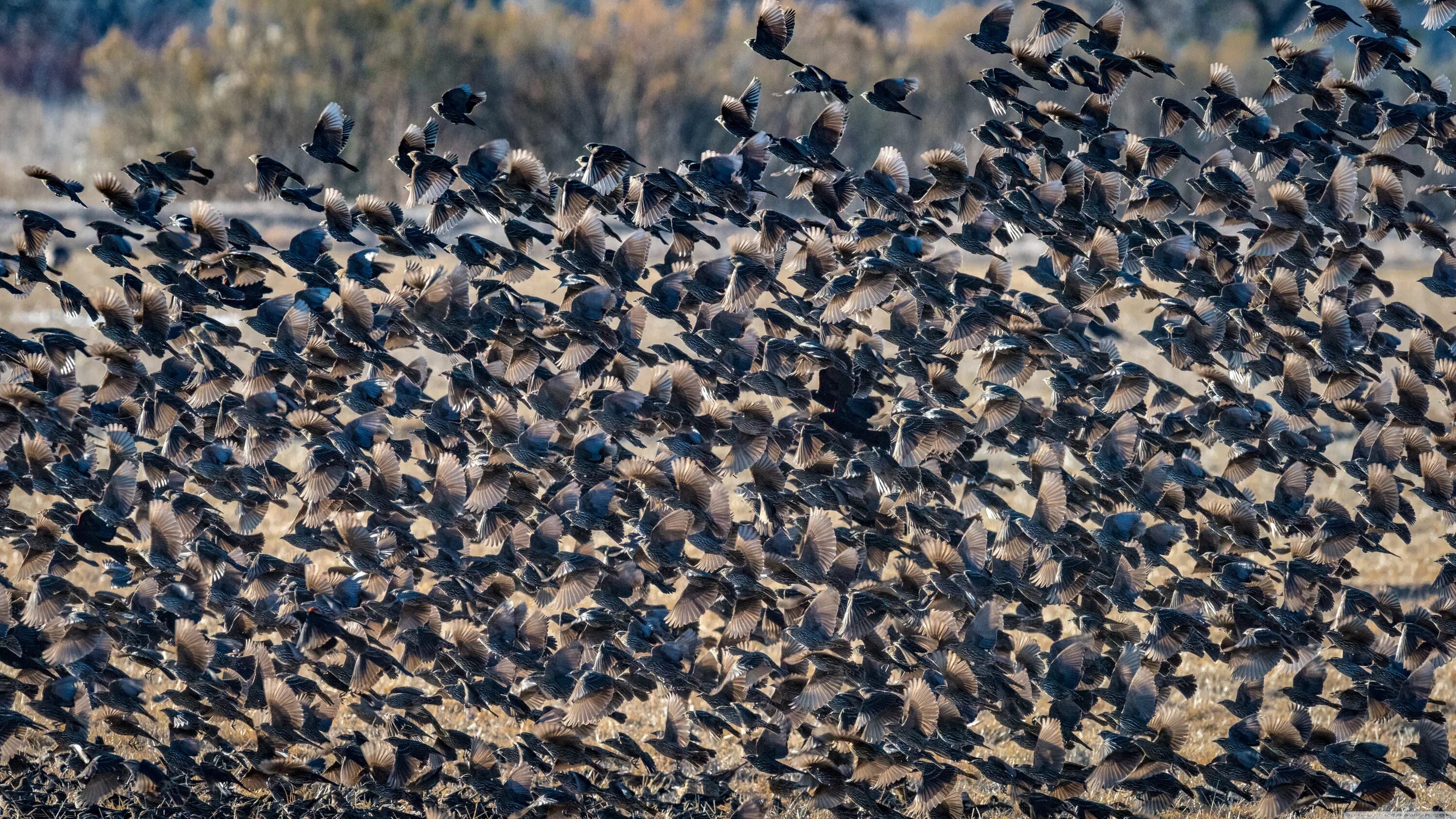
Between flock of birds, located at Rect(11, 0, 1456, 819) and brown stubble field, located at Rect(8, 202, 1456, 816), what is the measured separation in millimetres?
367

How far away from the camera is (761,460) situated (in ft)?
13.2

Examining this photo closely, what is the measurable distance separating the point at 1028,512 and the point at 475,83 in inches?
662

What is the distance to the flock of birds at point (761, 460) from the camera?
3.96 metres

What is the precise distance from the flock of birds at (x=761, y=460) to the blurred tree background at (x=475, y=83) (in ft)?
55.3

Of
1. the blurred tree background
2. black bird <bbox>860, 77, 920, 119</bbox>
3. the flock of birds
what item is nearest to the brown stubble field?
the flock of birds

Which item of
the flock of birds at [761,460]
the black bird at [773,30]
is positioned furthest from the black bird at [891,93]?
the black bird at [773,30]

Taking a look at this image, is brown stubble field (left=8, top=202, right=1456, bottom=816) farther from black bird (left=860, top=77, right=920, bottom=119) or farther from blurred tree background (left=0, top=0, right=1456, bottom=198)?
blurred tree background (left=0, top=0, right=1456, bottom=198)

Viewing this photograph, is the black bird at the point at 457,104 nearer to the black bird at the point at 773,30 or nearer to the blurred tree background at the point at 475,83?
the black bird at the point at 773,30

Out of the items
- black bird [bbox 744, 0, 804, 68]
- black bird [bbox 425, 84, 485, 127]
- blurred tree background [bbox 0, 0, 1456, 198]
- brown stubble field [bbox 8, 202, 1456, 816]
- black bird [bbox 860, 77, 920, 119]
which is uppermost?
blurred tree background [bbox 0, 0, 1456, 198]

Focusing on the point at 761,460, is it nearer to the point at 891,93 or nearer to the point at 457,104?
the point at 891,93

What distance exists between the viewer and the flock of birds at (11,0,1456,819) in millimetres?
3957

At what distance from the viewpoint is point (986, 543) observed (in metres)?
4.13

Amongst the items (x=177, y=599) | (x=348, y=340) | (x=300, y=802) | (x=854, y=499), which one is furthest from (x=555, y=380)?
(x=300, y=802)

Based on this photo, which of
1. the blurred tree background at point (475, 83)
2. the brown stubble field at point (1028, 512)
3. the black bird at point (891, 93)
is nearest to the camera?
the black bird at point (891, 93)
